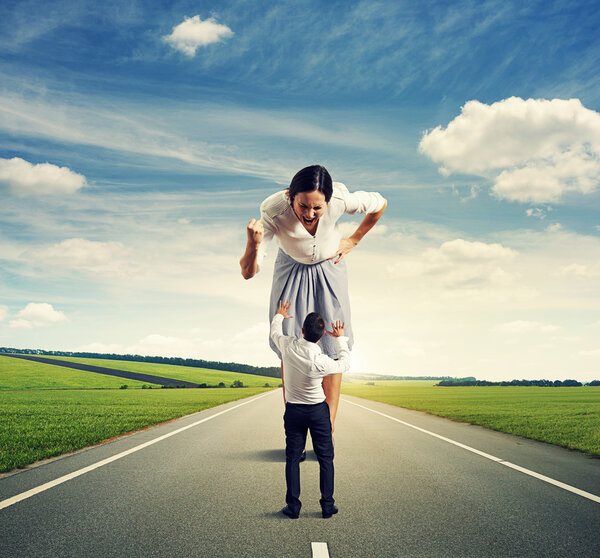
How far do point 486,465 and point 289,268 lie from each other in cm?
466

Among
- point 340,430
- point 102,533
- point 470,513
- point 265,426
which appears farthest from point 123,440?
point 470,513

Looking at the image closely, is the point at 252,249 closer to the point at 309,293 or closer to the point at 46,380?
the point at 309,293

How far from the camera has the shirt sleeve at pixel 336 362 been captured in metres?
4.35

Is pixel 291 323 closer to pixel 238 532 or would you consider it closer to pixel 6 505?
pixel 238 532

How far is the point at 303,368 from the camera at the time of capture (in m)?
4.37

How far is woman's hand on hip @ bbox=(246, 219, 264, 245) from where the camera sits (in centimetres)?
404

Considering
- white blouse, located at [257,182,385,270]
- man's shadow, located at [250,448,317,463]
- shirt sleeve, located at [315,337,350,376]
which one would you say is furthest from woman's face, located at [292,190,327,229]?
man's shadow, located at [250,448,317,463]

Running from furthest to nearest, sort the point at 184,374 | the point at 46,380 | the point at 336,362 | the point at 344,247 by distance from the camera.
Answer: the point at 184,374 < the point at 46,380 < the point at 344,247 < the point at 336,362

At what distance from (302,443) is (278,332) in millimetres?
983

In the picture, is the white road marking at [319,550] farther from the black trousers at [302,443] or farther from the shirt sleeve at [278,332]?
the shirt sleeve at [278,332]

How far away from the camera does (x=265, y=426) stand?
1240 centimetres

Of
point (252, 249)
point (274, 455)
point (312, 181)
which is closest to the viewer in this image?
point (312, 181)

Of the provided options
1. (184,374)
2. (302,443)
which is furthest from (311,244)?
(184,374)

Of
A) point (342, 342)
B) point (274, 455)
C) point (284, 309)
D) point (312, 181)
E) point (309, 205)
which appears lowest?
point (274, 455)
